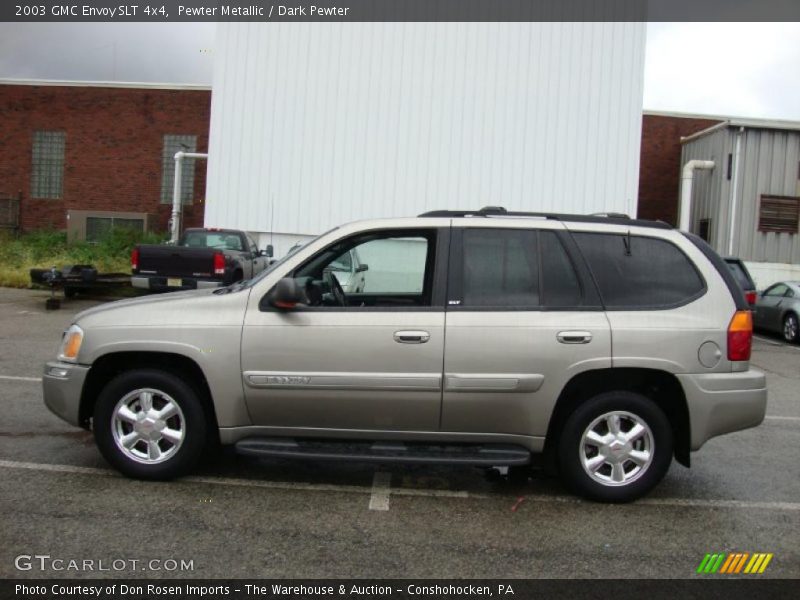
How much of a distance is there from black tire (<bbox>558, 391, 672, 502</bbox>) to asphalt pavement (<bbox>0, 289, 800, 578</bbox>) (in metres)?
0.13

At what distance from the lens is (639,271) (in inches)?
179

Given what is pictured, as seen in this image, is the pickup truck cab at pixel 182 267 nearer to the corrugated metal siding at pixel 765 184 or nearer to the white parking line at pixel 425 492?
the white parking line at pixel 425 492

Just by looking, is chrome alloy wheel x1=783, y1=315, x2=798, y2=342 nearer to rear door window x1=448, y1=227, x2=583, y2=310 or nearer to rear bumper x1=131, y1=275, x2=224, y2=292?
rear bumper x1=131, y1=275, x2=224, y2=292

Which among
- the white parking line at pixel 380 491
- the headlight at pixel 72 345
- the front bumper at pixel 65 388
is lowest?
the white parking line at pixel 380 491

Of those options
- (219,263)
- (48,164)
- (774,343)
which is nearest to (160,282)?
(219,263)

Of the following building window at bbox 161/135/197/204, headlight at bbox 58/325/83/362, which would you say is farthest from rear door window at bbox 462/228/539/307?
building window at bbox 161/135/197/204

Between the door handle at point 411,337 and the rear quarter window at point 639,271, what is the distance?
1138mm

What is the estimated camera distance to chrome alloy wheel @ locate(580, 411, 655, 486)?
4.43 m

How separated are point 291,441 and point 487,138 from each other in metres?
16.5

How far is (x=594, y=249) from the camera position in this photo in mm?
4578

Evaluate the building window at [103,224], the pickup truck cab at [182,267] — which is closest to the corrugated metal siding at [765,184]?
the pickup truck cab at [182,267]

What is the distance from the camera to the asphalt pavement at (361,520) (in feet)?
11.6

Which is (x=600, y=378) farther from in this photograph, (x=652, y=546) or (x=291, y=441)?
(x=291, y=441)

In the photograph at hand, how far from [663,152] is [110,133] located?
20264 mm
